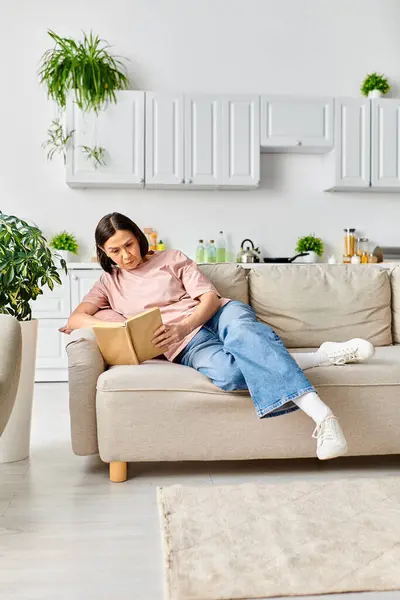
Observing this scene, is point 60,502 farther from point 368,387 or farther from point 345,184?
point 345,184

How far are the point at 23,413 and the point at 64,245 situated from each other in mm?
2535

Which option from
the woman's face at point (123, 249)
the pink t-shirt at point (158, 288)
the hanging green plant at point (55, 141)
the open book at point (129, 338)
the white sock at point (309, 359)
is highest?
the hanging green plant at point (55, 141)

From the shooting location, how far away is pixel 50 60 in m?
4.82

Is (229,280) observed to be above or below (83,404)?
above

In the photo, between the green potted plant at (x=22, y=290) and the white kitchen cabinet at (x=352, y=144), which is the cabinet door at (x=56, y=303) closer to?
the green potted plant at (x=22, y=290)

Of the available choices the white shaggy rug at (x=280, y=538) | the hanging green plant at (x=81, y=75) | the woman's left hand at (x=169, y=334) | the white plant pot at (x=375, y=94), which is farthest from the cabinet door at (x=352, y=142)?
the white shaggy rug at (x=280, y=538)

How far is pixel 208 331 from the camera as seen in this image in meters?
2.59

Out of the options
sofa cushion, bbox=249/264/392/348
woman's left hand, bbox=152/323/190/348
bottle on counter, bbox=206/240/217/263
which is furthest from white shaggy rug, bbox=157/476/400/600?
bottle on counter, bbox=206/240/217/263

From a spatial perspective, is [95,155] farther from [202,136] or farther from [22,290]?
[22,290]

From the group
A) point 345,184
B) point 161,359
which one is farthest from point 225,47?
point 161,359

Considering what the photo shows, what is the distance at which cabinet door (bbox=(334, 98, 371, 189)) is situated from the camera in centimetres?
493

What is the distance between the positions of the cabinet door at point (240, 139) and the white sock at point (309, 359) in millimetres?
2687

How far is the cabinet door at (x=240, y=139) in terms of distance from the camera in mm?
4824

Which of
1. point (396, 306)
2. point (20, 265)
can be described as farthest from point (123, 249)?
point (396, 306)
